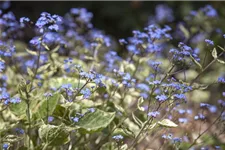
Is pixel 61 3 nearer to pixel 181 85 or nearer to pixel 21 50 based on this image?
pixel 21 50

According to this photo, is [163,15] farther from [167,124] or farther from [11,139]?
[11,139]

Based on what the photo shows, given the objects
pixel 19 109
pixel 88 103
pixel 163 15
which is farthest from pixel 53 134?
pixel 163 15

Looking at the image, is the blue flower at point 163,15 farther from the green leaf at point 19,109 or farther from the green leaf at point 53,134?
the green leaf at point 53,134

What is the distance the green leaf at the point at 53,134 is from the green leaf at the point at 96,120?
0.15m

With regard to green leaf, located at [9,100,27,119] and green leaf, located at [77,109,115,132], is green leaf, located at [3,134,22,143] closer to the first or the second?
green leaf, located at [9,100,27,119]

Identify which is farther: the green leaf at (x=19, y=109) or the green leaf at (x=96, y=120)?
the green leaf at (x=19, y=109)

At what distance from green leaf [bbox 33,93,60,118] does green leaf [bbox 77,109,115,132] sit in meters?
0.19

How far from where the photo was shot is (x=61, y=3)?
24.2ft

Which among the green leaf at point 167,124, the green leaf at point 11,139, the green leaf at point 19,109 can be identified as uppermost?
the green leaf at point 19,109

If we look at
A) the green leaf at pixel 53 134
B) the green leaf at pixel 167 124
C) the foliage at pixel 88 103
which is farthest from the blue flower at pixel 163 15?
the green leaf at pixel 53 134

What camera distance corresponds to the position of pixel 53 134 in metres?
2.53

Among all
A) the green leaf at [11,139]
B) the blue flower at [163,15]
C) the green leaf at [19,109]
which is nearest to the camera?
the green leaf at [11,139]

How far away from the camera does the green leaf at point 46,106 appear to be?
107 inches

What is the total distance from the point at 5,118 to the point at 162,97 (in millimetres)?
1288
